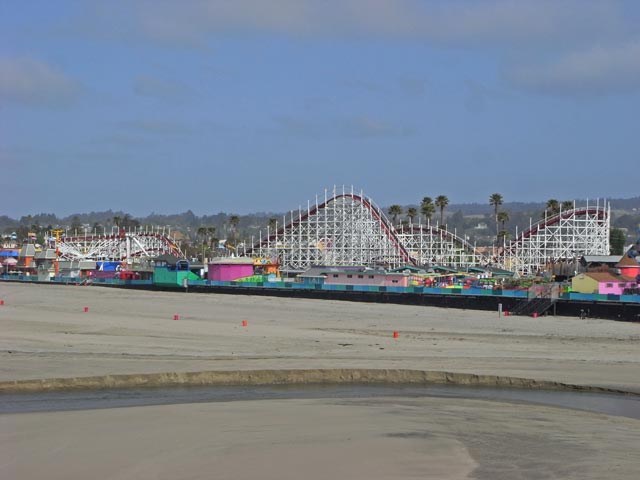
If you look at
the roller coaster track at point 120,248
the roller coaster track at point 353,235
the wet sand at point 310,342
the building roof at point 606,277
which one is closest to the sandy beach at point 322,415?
the wet sand at point 310,342

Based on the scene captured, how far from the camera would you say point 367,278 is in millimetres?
53781

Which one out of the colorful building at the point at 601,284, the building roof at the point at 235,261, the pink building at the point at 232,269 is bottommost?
the colorful building at the point at 601,284

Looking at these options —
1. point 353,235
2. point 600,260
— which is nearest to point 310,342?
point 600,260

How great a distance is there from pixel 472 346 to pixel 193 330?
968cm

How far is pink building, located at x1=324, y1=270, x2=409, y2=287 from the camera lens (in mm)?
52219

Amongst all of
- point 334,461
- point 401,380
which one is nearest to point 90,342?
point 401,380

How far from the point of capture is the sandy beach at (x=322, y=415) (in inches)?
487

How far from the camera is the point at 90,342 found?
25.5 m

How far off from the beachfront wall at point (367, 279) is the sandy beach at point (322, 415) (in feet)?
59.8

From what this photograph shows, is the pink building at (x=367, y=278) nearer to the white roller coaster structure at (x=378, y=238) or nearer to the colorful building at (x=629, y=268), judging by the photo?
the colorful building at (x=629, y=268)

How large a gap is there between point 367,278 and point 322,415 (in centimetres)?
3747

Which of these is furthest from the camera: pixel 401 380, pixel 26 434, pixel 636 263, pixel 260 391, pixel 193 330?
pixel 636 263

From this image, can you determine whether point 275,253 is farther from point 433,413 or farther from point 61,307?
point 433,413

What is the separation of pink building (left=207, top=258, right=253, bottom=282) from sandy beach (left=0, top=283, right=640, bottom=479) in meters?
29.7
